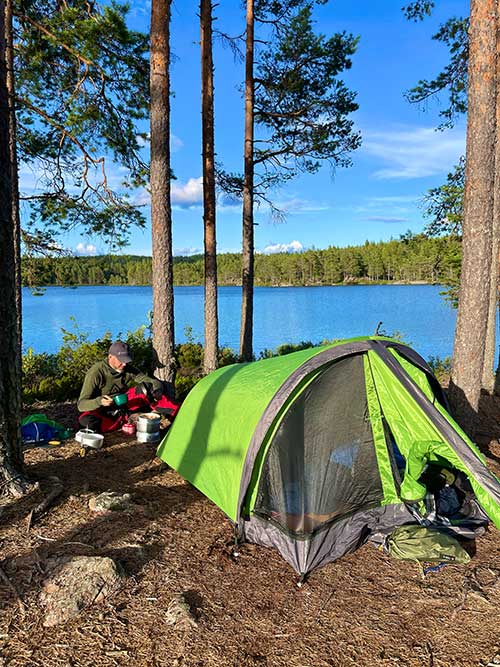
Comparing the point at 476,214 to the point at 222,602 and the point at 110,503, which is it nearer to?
the point at 222,602

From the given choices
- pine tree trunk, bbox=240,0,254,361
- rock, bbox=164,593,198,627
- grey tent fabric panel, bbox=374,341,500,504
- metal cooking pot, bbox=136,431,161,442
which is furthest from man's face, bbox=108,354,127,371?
pine tree trunk, bbox=240,0,254,361

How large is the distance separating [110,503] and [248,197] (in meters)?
7.69

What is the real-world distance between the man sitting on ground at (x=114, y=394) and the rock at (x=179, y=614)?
3.04 m

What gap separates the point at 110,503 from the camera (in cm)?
387

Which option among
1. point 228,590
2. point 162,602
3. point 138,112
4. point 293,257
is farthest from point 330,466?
point 293,257

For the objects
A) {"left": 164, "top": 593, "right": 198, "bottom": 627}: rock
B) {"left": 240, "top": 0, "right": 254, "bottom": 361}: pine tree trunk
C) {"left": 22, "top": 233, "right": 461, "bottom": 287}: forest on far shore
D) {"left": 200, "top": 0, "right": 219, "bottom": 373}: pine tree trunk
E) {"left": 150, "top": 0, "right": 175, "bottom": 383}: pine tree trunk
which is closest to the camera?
{"left": 164, "top": 593, "right": 198, "bottom": 627}: rock

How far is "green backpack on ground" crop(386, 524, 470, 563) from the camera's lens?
133 inches

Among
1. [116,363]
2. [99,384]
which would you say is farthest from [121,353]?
[99,384]

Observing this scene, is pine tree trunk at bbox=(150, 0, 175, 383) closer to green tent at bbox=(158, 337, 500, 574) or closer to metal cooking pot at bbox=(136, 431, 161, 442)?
metal cooking pot at bbox=(136, 431, 161, 442)

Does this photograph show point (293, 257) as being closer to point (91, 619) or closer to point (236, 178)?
point (236, 178)

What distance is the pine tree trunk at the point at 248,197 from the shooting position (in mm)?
9922

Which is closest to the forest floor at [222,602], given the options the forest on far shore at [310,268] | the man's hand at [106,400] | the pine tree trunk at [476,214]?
the man's hand at [106,400]

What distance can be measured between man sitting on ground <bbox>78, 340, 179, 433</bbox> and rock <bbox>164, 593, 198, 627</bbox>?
9.97 ft

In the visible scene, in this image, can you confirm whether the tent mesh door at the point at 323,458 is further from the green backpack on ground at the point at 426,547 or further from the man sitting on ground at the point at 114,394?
the man sitting on ground at the point at 114,394
